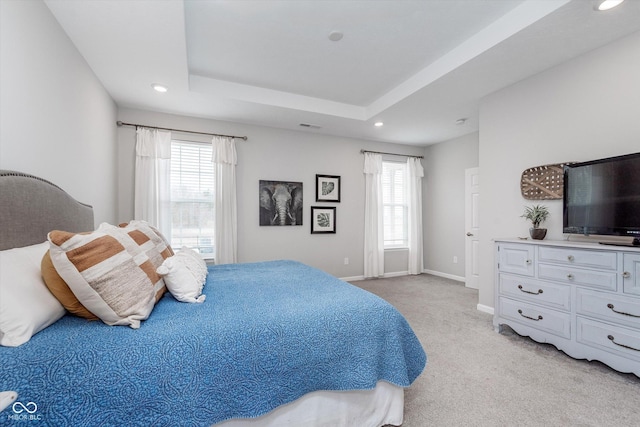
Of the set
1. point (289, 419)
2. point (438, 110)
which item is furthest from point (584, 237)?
point (289, 419)

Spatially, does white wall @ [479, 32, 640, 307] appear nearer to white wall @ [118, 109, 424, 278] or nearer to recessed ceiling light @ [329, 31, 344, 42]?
recessed ceiling light @ [329, 31, 344, 42]

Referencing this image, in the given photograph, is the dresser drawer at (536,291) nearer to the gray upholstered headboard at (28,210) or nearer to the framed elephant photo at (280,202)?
the framed elephant photo at (280,202)

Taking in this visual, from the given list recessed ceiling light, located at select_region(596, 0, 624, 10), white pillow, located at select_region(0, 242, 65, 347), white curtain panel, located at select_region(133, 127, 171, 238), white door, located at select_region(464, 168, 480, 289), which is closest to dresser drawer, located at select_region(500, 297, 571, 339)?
white door, located at select_region(464, 168, 480, 289)

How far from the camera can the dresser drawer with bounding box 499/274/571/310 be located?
226 centimetres

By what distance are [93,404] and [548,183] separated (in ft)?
12.2

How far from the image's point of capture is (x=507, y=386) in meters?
1.90

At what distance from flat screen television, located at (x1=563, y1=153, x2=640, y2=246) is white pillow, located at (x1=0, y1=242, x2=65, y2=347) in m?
3.62

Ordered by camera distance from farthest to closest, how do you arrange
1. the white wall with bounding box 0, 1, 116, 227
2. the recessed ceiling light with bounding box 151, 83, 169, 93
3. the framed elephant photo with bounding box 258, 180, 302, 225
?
the framed elephant photo with bounding box 258, 180, 302, 225, the recessed ceiling light with bounding box 151, 83, 169, 93, the white wall with bounding box 0, 1, 116, 227

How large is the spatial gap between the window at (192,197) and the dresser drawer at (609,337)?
4.14m

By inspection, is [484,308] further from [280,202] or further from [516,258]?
[280,202]

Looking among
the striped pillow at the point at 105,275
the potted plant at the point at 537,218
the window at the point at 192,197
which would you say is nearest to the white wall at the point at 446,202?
the potted plant at the point at 537,218

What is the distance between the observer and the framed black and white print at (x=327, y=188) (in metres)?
4.71

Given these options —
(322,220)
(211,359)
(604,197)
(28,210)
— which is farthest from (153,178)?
(604,197)

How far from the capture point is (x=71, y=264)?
1.12 meters
